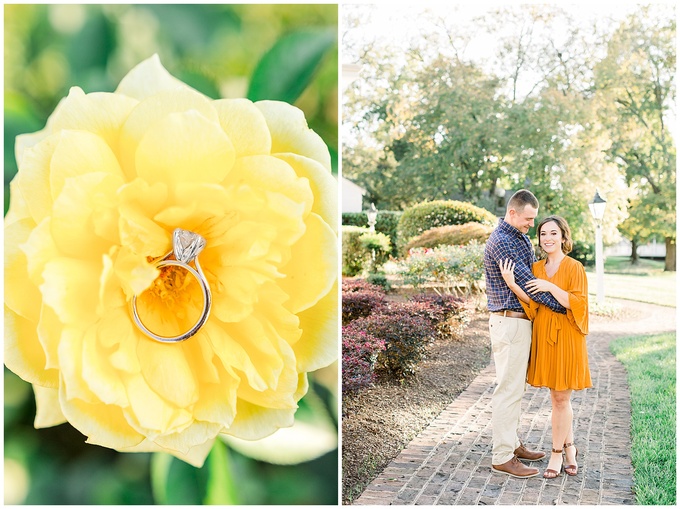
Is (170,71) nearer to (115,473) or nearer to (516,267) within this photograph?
(115,473)

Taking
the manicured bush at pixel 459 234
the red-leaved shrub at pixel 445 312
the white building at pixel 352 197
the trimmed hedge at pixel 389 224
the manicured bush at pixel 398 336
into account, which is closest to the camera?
the manicured bush at pixel 398 336

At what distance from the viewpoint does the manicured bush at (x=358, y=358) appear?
331 centimetres

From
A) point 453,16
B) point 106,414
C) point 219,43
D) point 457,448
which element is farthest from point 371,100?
point 106,414

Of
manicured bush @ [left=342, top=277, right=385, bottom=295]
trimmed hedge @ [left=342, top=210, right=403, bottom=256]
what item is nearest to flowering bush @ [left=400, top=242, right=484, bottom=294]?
manicured bush @ [left=342, top=277, right=385, bottom=295]

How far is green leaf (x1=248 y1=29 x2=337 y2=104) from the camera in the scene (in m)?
1.79

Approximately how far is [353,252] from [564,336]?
3718mm

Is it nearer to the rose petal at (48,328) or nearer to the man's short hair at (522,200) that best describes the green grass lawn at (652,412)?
the man's short hair at (522,200)

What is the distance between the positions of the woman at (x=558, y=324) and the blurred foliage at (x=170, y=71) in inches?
45.8

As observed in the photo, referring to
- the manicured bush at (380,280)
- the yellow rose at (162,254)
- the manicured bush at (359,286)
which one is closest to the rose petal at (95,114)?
the yellow rose at (162,254)

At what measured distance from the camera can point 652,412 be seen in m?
3.73

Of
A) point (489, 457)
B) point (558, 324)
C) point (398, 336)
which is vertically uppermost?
point (558, 324)

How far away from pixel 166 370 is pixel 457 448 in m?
2.02

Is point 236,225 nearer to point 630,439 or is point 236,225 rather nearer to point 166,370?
point 166,370

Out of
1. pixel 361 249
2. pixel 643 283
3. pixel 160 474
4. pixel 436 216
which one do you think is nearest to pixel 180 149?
pixel 160 474
